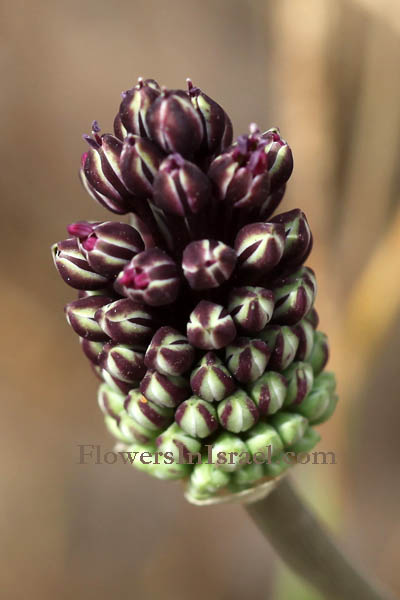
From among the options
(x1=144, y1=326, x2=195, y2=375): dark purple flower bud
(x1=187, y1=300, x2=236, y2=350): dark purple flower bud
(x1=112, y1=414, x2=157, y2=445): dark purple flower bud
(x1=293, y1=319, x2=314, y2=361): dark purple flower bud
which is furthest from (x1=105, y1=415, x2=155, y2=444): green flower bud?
(x1=293, y1=319, x2=314, y2=361): dark purple flower bud

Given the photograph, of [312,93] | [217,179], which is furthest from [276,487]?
[312,93]

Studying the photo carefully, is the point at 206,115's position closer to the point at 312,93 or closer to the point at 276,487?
the point at 276,487

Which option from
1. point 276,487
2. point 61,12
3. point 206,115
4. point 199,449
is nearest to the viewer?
point 206,115

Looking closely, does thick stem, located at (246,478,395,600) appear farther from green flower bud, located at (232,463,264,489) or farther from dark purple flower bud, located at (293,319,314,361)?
dark purple flower bud, located at (293,319,314,361)

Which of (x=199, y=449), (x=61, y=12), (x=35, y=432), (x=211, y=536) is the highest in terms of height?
(x=61, y=12)

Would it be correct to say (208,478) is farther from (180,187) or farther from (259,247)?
(180,187)

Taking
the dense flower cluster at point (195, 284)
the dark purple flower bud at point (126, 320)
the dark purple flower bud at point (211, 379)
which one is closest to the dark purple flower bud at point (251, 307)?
the dense flower cluster at point (195, 284)

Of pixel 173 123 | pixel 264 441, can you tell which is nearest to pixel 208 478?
pixel 264 441
